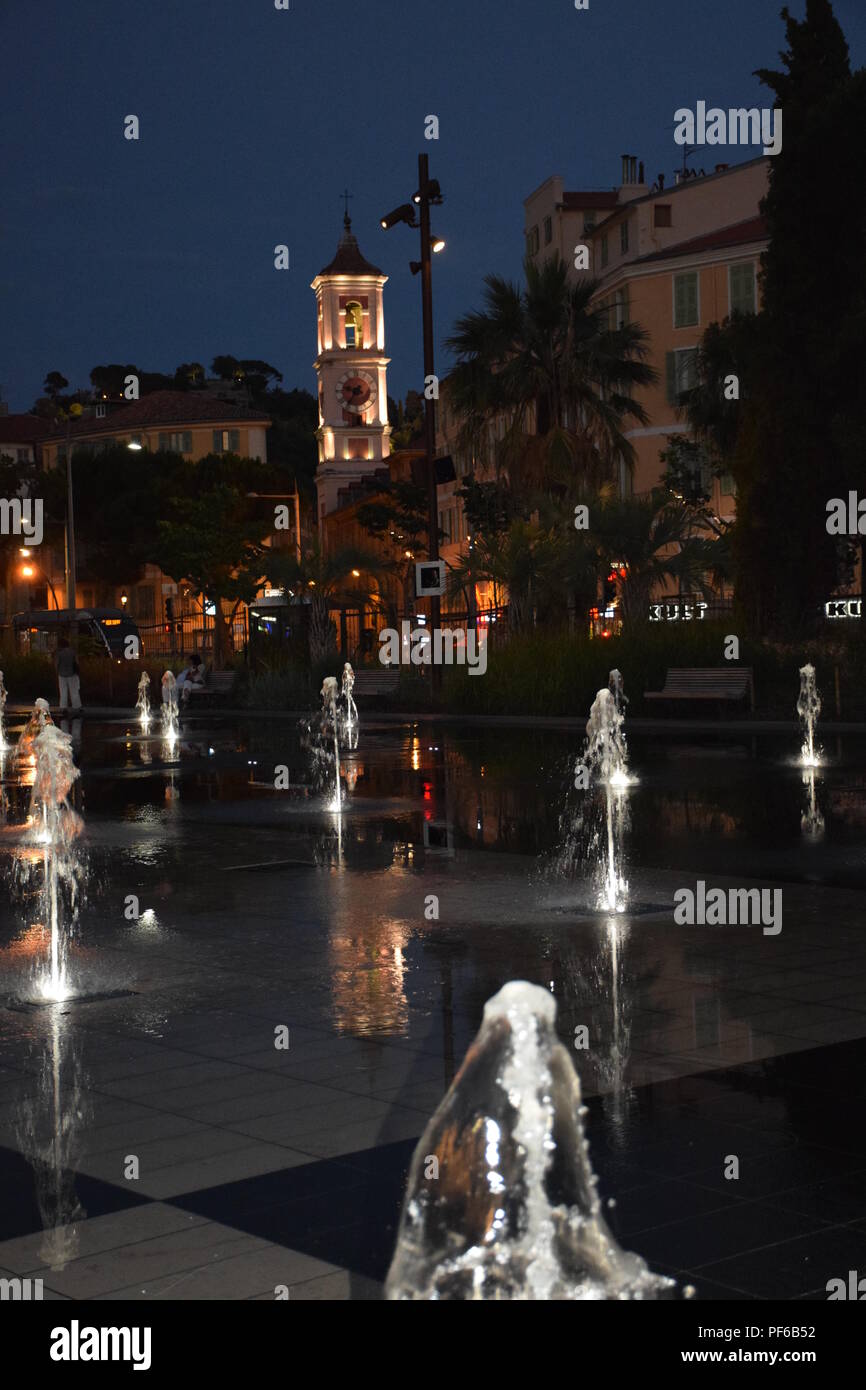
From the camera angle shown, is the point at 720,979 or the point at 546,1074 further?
the point at 720,979

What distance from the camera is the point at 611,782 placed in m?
19.3

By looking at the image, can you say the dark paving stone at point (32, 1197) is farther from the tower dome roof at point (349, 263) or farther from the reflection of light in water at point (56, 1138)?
the tower dome roof at point (349, 263)

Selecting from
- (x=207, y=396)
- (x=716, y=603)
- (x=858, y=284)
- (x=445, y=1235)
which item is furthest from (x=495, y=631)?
(x=207, y=396)

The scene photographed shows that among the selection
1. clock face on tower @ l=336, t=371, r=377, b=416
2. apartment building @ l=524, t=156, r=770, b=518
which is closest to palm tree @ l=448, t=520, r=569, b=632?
apartment building @ l=524, t=156, r=770, b=518

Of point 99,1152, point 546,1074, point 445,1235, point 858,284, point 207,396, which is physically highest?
point 207,396

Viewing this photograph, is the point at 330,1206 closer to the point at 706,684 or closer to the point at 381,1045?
the point at 381,1045

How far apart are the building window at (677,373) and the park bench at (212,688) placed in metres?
18.5

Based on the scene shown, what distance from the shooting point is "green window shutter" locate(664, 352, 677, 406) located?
56.3m

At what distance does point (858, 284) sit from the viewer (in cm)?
3350

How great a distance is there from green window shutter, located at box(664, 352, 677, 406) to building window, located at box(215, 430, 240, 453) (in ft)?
181

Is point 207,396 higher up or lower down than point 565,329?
higher up

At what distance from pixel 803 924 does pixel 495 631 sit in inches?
1190

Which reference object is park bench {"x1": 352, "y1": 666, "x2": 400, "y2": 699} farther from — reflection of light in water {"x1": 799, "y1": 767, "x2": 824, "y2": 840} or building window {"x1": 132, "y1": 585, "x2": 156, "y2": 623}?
building window {"x1": 132, "y1": 585, "x2": 156, "y2": 623}
